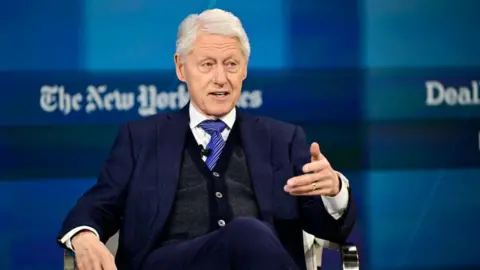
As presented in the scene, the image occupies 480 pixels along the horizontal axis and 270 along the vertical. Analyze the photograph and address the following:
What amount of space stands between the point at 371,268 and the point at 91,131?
149 cm

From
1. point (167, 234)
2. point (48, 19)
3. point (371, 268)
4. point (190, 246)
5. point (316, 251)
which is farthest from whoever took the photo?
point (371, 268)

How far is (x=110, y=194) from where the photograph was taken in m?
3.16

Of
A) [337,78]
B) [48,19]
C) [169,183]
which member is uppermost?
[48,19]

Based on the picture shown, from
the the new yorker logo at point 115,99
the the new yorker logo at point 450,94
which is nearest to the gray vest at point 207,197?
the the new yorker logo at point 115,99

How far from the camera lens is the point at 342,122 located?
4.34m

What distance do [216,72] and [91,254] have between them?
826 millimetres

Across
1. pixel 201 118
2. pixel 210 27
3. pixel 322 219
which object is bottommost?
pixel 322 219

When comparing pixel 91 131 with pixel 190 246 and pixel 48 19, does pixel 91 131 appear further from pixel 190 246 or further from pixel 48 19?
pixel 190 246

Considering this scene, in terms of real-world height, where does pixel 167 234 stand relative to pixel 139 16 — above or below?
below

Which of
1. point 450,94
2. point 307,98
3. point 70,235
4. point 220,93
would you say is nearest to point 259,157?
point 220,93

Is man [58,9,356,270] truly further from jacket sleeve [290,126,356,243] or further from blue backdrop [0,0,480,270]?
blue backdrop [0,0,480,270]

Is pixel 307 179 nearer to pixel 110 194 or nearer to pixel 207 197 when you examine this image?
pixel 207 197

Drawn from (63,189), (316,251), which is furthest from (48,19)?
(316,251)

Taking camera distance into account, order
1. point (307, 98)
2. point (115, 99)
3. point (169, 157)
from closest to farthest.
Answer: point (169, 157) < point (115, 99) < point (307, 98)
